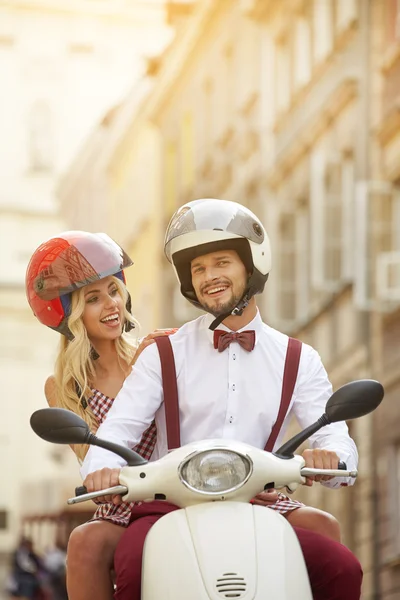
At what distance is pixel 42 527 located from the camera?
154ft

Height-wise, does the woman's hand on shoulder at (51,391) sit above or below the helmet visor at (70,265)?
below

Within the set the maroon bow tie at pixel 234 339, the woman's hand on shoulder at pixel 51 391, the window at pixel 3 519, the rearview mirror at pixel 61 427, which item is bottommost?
the window at pixel 3 519

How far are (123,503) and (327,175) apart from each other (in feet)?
61.9

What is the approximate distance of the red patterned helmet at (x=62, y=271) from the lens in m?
5.74

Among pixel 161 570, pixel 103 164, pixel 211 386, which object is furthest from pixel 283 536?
pixel 103 164

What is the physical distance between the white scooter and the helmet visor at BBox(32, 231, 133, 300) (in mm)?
1258

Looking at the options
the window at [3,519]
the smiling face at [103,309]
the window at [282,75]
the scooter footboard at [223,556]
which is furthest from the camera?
the window at [3,519]

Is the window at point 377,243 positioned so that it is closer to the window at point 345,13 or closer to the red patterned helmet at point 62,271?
the window at point 345,13

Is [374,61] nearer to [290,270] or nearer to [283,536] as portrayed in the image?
[290,270]

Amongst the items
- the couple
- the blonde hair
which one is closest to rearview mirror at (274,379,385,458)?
the couple

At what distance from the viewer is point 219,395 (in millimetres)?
5020

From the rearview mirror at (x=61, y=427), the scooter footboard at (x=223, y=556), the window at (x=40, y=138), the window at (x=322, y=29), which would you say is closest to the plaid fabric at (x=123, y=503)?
the scooter footboard at (x=223, y=556)

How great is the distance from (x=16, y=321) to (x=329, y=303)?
1681 inches

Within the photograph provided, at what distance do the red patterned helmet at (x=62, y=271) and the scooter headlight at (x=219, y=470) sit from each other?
1.44 meters
